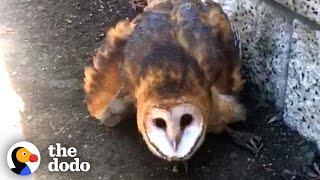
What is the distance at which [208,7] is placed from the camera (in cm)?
291

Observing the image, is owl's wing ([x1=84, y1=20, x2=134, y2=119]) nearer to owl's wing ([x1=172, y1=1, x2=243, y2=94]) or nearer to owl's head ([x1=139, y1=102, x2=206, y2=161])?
owl's wing ([x1=172, y1=1, x2=243, y2=94])

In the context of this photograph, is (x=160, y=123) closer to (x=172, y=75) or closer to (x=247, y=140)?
(x=172, y=75)

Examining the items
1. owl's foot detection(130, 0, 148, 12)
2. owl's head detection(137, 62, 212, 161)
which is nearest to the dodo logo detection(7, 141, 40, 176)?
owl's head detection(137, 62, 212, 161)

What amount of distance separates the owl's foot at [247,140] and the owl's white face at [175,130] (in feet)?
1.55

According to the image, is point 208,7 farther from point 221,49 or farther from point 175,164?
point 175,164

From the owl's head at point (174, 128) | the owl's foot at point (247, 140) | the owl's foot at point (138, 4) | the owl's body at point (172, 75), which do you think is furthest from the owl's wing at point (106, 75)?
the owl's foot at point (138, 4)

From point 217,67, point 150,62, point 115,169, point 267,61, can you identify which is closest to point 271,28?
point 267,61

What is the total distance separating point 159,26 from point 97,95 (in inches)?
16.7

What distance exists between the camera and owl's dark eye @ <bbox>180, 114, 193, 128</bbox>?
2422 mm

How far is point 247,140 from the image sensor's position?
2922mm

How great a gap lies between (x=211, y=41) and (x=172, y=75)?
10.7 inches

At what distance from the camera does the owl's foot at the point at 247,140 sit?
2.90 metres

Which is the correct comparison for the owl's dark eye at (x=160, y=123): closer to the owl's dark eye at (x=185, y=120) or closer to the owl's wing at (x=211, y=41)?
the owl's dark eye at (x=185, y=120)

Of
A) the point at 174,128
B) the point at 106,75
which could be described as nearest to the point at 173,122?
the point at 174,128
